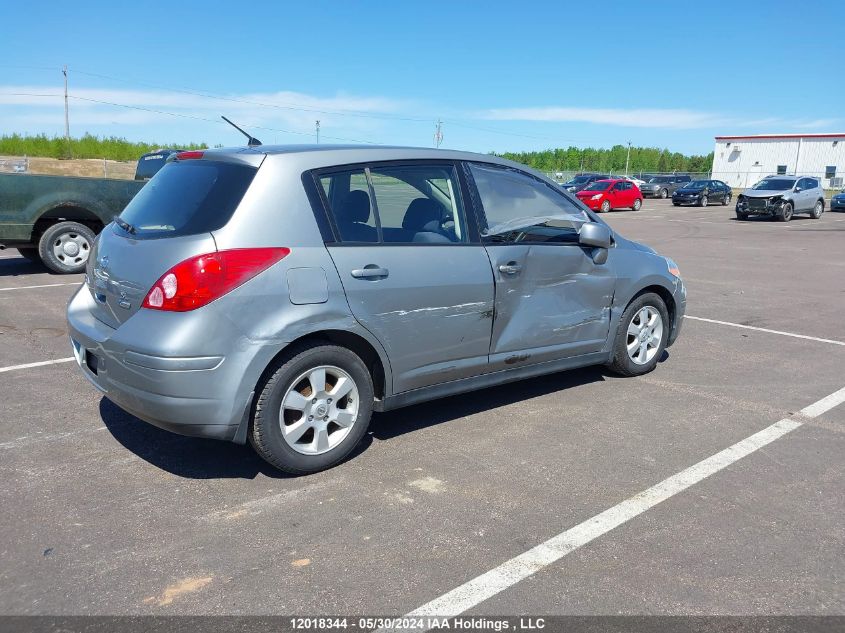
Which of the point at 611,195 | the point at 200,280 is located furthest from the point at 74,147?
the point at 200,280

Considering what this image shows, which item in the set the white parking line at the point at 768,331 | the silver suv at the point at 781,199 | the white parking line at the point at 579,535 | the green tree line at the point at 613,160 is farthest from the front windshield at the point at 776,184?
the green tree line at the point at 613,160

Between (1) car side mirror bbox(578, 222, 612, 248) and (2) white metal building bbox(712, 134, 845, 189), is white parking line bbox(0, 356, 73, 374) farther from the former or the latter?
(2) white metal building bbox(712, 134, 845, 189)

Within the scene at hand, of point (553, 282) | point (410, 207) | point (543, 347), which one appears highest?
point (410, 207)

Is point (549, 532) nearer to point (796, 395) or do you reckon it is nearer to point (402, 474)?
point (402, 474)

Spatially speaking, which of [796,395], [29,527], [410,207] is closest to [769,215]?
[796,395]

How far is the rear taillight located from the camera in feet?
11.7

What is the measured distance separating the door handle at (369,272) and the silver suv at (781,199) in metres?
Result: 26.9

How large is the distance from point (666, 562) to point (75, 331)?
3375 millimetres

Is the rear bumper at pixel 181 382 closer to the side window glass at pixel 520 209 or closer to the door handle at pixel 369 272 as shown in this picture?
the door handle at pixel 369 272

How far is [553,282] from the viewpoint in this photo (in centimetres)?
501

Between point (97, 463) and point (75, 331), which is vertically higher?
point (75, 331)

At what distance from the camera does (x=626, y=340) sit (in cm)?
577

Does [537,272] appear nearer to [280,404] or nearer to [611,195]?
[280,404]

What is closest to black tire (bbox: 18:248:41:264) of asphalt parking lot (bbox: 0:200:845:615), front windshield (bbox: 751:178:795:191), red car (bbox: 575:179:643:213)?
asphalt parking lot (bbox: 0:200:845:615)
